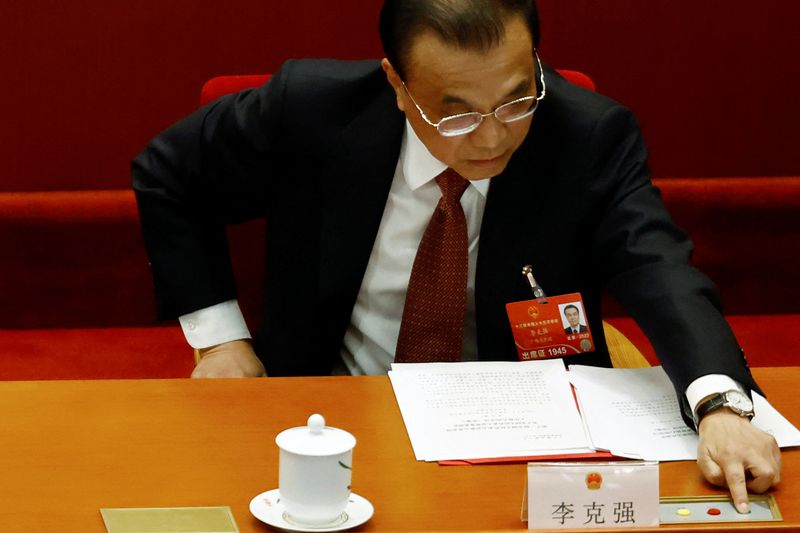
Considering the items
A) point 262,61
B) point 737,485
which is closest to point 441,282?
point 737,485

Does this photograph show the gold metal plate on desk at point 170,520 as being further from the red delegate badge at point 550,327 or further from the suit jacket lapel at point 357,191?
the suit jacket lapel at point 357,191

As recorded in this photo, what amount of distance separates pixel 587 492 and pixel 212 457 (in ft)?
1.57

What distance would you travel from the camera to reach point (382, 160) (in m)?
2.08

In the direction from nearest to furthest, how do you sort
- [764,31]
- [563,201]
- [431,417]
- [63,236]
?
[431,417]
[563,201]
[63,236]
[764,31]

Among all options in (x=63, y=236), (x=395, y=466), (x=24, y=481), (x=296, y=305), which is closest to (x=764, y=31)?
(x=296, y=305)

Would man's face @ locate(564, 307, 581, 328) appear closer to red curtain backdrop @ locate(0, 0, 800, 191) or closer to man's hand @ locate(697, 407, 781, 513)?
man's hand @ locate(697, 407, 781, 513)

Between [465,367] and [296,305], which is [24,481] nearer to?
[465,367]

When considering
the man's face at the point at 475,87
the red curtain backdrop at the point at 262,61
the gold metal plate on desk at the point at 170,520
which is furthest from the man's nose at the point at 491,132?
the red curtain backdrop at the point at 262,61

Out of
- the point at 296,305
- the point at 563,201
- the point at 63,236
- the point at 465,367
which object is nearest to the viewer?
the point at 465,367

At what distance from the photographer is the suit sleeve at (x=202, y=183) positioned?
2141mm

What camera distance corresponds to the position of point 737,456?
150cm

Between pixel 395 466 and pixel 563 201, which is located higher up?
pixel 563 201

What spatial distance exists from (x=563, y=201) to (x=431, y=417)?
0.54 meters

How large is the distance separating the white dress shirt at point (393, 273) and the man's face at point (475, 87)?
186mm
